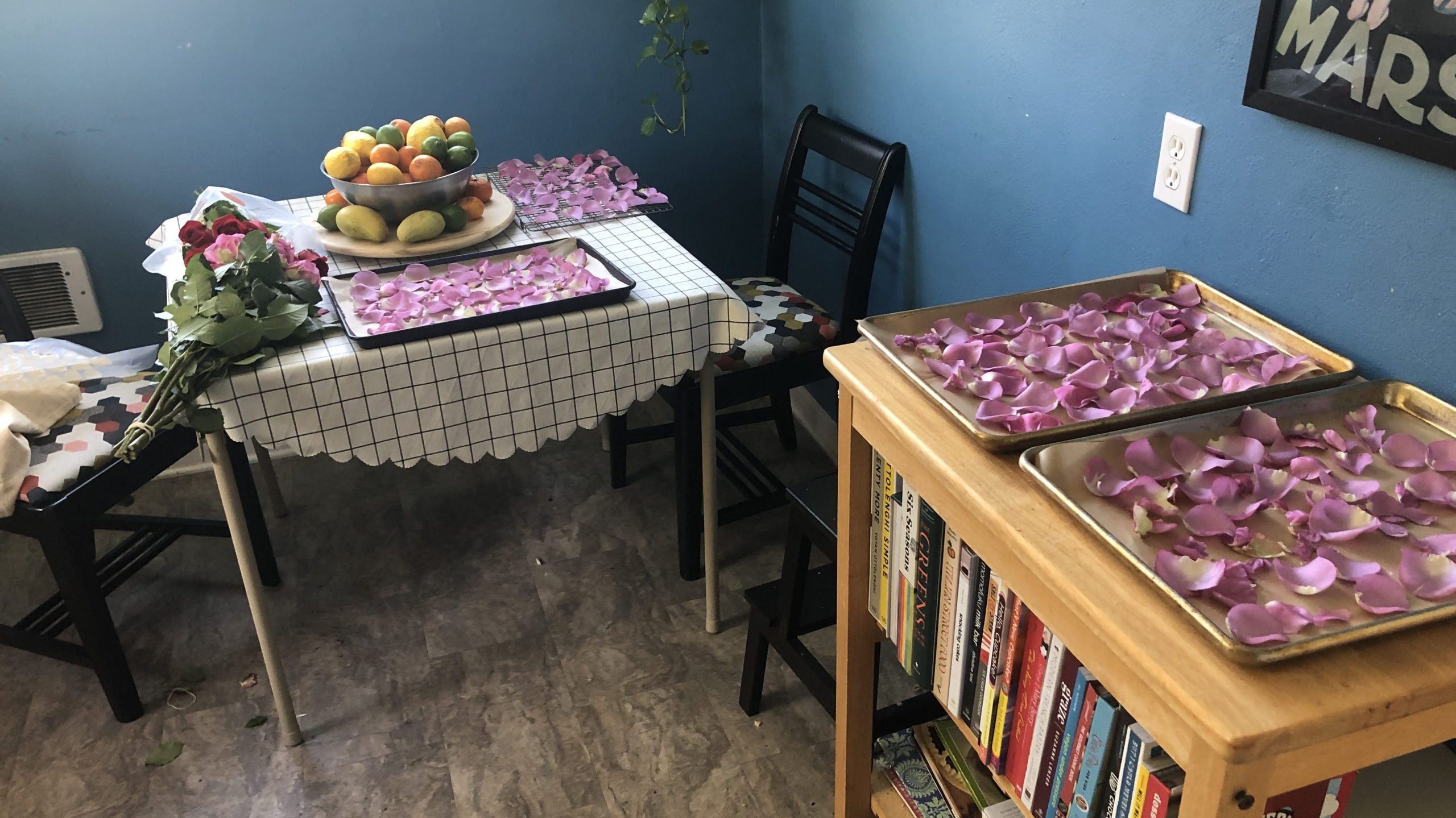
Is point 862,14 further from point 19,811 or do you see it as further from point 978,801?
point 19,811

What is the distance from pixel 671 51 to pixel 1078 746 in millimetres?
1919

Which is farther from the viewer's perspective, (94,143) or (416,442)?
(94,143)

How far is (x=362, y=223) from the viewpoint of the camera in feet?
6.15

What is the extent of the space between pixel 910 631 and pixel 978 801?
282mm

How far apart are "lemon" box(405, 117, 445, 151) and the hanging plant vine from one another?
22.9 inches

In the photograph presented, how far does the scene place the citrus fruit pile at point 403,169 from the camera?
1872 millimetres

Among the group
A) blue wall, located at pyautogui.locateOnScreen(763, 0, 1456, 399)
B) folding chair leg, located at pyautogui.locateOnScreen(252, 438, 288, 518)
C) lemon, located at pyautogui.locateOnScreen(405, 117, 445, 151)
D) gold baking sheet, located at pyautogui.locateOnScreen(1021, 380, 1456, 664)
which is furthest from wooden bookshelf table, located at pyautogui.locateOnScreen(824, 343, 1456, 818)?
folding chair leg, located at pyautogui.locateOnScreen(252, 438, 288, 518)

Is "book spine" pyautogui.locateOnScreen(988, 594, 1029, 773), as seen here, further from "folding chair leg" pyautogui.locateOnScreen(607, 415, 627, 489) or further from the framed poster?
"folding chair leg" pyautogui.locateOnScreen(607, 415, 627, 489)

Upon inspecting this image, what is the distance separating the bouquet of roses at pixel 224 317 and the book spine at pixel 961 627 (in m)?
1.01

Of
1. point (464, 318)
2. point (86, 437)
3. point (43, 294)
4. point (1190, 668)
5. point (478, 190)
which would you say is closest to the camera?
point (1190, 668)

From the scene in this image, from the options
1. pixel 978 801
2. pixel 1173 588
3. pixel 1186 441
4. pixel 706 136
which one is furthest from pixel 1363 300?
pixel 706 136

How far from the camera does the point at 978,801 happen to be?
142 centimetres

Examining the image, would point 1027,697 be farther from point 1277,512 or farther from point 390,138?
point 390,138

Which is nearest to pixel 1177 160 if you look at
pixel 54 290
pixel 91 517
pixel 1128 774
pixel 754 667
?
pixel 1128 774
